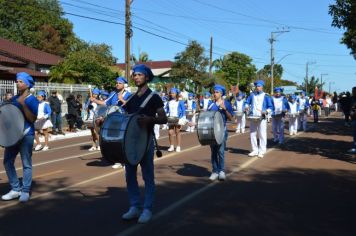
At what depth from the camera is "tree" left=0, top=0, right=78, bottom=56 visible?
63825 millimetres

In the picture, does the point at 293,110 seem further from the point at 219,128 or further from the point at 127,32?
the point at 127,32

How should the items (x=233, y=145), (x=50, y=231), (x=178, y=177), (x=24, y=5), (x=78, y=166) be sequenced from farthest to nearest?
1. (x=24, y=5)
2. (x=233, y=145)
3. (x=78, y=166)
4. (x=178, y=177)
5. (x=50, y=231)

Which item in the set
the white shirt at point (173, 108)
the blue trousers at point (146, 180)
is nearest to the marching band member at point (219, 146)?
the blue trousers at point (146, 180)

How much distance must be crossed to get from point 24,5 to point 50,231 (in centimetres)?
6445

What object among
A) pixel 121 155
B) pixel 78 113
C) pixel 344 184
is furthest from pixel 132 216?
pixel 78 113

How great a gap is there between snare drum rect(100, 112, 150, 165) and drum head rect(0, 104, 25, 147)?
2.04 m

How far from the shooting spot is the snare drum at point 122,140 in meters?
6.44

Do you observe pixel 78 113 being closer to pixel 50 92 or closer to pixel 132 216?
pixel 50 92

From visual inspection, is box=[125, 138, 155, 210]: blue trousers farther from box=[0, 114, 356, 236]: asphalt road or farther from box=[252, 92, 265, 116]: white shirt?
box=[252, 92, 265, 116]: white shirt

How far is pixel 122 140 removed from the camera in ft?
21.0

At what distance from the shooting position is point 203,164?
12688 mm

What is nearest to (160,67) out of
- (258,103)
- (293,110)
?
(293,110)

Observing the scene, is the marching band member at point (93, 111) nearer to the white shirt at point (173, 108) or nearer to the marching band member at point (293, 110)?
the white shirt at point (173, 108)

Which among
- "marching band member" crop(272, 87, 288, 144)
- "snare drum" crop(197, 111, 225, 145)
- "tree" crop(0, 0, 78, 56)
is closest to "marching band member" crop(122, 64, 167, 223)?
"snare drum" crop(197, 111, 225, 145)
